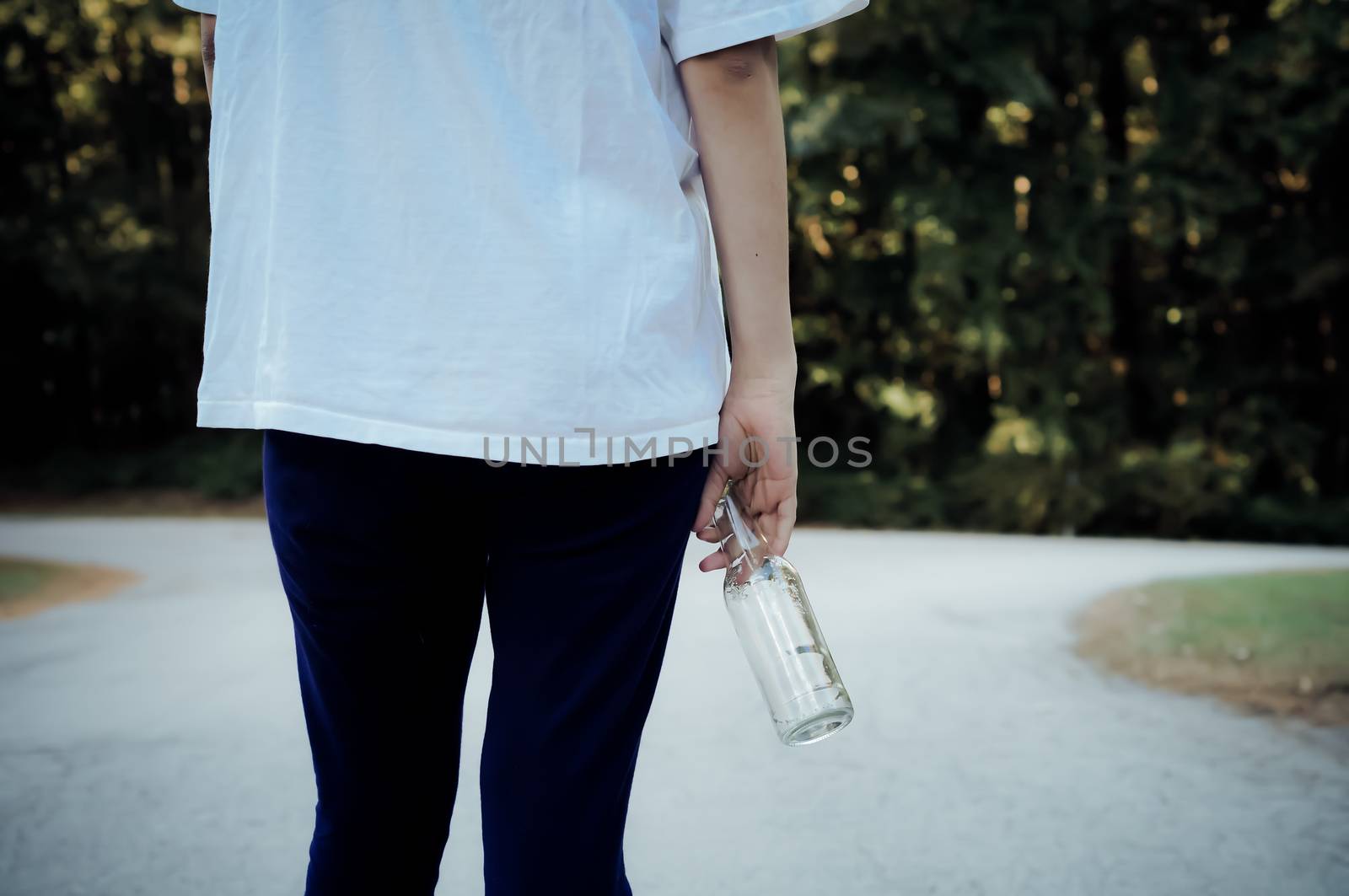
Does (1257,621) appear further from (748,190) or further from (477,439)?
(477,439)

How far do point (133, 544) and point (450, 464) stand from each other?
675 centimetres

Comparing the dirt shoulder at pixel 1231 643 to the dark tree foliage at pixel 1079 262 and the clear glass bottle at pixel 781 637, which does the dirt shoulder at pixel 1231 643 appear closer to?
the clear glass bottle at pixel 781 637

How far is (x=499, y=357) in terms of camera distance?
3.30 feet

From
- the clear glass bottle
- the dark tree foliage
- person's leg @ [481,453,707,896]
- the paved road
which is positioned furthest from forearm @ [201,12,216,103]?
the dark tree foliage

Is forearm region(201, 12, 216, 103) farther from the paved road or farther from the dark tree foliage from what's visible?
the dark tree foliage

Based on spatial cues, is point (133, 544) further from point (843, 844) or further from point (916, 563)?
point (843, 844)

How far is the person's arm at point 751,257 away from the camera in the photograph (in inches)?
43.7

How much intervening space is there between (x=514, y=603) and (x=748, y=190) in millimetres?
478

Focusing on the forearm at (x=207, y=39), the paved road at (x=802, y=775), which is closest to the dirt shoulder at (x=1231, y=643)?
the paved road at (x=802, y=775)

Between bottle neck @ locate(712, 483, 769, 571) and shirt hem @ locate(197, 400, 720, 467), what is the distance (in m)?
0.27

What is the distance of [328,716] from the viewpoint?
118cm

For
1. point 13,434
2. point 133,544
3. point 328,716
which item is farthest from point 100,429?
point 328,716

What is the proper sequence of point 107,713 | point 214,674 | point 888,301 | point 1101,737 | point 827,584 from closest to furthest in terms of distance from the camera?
point 1101,737
point 107,713
point 214,674
point 827,584
point 888,301

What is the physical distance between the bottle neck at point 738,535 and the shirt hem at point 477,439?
0.27m
